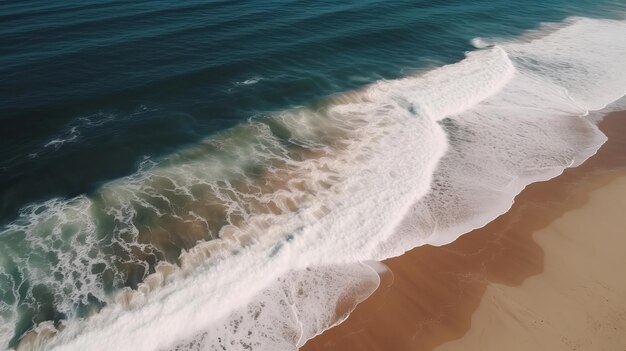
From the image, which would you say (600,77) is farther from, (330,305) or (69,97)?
(69,97)

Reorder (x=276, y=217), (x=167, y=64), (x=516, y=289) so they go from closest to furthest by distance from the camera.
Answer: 1. (x=516, y=289)
2. (x=276, y=217)
3. (x=167, y=64)

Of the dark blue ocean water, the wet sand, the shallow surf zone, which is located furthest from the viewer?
the dark blue ocean water

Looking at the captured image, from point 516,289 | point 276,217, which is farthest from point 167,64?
point 516,289

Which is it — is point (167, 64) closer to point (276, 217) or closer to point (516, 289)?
point (276, 217)

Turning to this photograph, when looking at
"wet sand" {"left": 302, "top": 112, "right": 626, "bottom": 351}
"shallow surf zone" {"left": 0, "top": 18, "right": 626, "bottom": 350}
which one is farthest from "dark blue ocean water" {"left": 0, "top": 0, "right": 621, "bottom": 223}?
"wet sand" {"left": 302, "top": 112, "right": 626, "bottom": 351}

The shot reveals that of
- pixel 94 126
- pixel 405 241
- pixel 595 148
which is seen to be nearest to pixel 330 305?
pixel 405 241

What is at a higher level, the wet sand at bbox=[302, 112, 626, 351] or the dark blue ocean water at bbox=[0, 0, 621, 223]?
the dark blue ocean water at bbox=[0, 0, 621, 223]

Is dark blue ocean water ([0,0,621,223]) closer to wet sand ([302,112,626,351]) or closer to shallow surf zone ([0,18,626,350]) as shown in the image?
shallow surf zone ([0,18,626,350])
